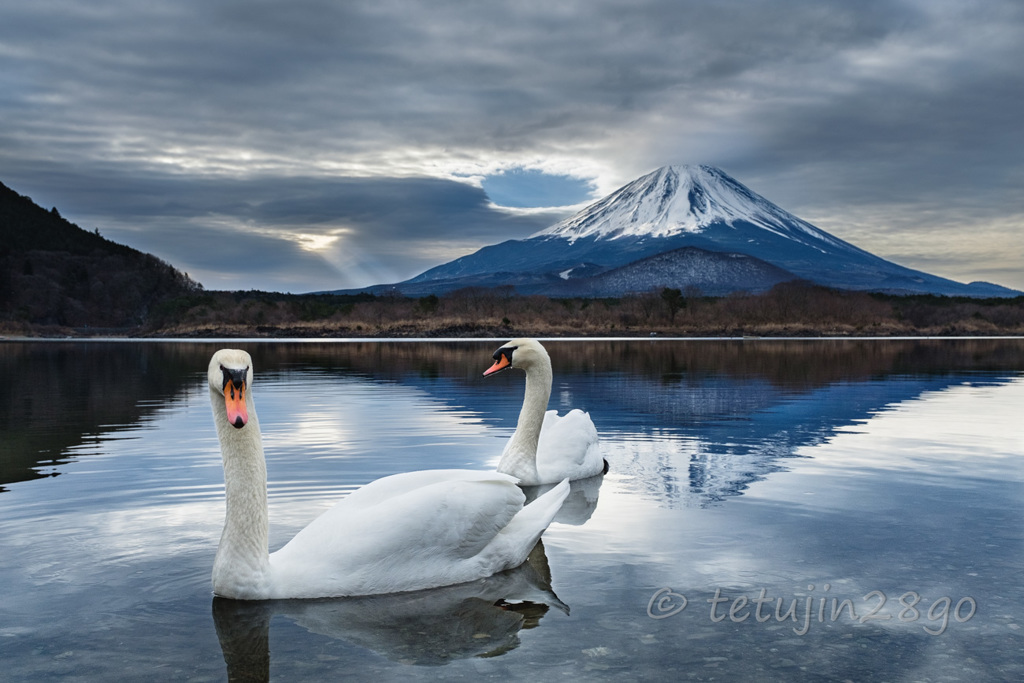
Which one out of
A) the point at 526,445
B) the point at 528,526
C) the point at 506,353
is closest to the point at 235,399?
the point at 528,526

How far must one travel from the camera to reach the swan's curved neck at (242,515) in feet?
20.2

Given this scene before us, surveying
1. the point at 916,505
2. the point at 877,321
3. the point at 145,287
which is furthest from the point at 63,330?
the point at 916,505

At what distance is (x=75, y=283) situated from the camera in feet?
443

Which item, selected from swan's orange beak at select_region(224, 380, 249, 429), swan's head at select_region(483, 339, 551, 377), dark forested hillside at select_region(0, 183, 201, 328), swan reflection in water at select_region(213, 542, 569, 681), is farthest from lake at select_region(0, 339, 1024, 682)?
dark forested hillside at select_region(0, 183, 201, 328)

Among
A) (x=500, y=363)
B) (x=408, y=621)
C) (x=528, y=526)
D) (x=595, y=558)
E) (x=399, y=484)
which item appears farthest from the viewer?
(x=500, y=363)

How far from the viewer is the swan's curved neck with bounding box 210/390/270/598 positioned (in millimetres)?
6145

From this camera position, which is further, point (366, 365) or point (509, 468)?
point (366, 365)

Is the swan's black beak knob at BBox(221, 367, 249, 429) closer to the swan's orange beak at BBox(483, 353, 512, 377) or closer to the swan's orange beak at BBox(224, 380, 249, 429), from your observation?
the swan's orange beak at BBox(224, 380, 249, 429)

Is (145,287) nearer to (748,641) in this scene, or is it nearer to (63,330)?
(63,330)

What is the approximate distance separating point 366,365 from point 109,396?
14.0 m

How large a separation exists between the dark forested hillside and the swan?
10829 centimetres

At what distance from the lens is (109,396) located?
22719mm

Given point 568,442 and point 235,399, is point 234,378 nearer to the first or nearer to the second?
point 235,399

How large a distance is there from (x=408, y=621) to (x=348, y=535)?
0.75 m
